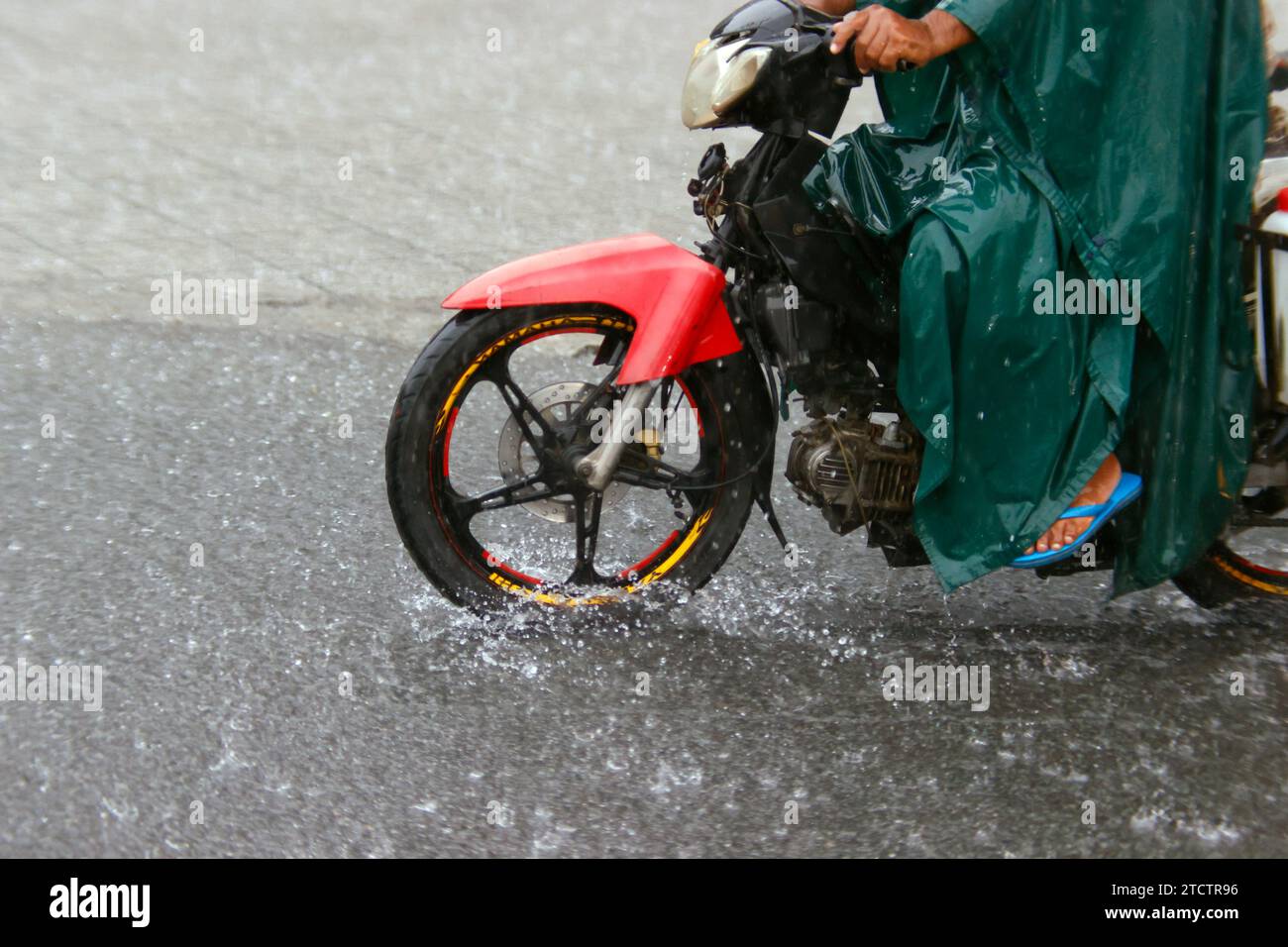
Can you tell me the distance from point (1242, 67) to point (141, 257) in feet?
15.2

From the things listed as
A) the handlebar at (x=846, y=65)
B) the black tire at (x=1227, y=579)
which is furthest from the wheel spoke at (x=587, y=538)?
the black tire at (x=1227, y=579)

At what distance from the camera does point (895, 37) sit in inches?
131

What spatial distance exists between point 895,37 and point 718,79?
38 cm

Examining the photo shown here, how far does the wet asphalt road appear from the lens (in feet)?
10.3

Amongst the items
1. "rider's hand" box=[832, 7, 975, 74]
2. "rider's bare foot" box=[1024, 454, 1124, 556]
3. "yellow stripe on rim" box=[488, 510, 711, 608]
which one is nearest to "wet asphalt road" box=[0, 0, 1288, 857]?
"yellow stripe on rim" box=[488, 510, 711, 608]

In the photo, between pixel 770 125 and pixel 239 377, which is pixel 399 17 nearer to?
pixel 239 377

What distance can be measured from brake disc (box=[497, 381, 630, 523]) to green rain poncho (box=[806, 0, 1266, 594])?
0.74m

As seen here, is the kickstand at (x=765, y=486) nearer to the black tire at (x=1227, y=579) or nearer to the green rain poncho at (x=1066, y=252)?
the green rain poncho at (x=1066, y=252)

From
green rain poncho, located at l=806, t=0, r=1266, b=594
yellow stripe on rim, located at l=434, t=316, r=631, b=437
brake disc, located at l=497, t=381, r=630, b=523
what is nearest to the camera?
green rain poncho, located at l=806, t=0, r=1266, b=594

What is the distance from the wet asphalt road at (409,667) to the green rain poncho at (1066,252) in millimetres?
425

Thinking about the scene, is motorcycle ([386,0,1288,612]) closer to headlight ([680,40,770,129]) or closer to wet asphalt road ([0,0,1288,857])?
headlight ([680,40,770,129])

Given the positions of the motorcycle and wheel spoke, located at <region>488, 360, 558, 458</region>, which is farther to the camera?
wheel spoke, located at <region>488, 360, 558, 458</region>

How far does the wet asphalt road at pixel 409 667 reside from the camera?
3.14 meters
